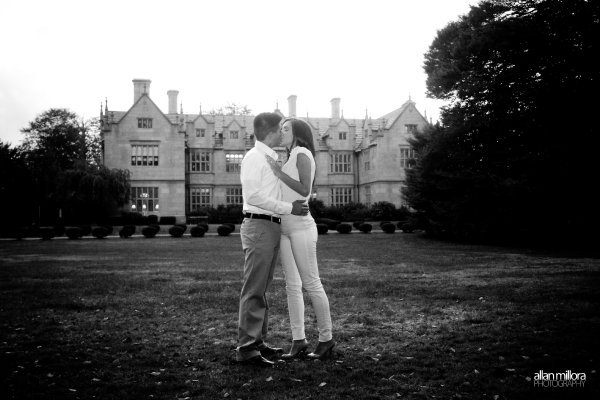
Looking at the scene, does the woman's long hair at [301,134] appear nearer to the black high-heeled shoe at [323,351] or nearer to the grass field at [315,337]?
the black high-heeled shoe at [323,351]

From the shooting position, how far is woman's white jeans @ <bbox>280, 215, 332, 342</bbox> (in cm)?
452

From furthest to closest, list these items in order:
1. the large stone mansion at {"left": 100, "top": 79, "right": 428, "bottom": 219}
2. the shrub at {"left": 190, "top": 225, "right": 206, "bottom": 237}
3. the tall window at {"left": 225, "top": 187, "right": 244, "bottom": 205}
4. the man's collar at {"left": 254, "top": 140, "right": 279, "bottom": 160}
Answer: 1. the tall window at {"left": 225, "top": 187, "right": 244, "bottom": 205}
2. the large stone mansion at {"left": 100, "top": 79, "right": 428, "bottom": 219}
3. the shrub at {"left": 190, "top": 225, "right": 206, "bottom": 237}
4. the man's collar at {"left": 254, "top": 140, "right": 279, "bottom": 160}

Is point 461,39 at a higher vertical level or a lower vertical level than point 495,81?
higher

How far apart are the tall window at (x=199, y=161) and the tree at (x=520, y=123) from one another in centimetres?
2210

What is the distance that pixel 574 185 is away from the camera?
1709cm

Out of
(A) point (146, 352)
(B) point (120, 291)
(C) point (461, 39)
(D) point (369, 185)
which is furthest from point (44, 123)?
(A) point (146, 352)

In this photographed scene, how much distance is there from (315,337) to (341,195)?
3650 centimetres

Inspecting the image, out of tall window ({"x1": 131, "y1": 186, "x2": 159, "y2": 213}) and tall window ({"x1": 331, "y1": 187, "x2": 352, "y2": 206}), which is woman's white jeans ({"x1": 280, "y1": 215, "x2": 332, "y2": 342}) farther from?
tall window ({"x1": 331, "y1": 187, "x2": 352, "y2": 206})

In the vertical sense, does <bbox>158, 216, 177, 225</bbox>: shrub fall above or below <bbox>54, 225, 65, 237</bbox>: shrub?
above

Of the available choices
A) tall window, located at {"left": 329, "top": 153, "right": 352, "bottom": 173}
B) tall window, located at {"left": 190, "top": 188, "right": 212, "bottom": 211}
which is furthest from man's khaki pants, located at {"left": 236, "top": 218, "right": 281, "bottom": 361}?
tall window, located at {"left": 329, "top": 153, "right": 352, "bottom": 173}

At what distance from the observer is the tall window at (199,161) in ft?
129

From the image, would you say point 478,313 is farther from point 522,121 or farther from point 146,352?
point 522,121

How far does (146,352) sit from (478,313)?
420 cm

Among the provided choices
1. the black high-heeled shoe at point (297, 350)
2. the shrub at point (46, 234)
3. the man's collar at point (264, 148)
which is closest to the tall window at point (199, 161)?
the shrub at point (46, 234)
